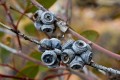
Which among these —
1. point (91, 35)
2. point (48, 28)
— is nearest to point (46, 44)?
point (48, 28)

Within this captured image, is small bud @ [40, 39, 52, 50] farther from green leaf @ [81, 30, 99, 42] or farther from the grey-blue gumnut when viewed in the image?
green leaf @ [81, 30, 99, 42]

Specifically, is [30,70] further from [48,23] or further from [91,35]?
[48,23]

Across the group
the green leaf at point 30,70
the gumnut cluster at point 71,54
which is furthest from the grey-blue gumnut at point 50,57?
the green leaf at point 30,70

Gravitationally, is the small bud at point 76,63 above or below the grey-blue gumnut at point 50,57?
below

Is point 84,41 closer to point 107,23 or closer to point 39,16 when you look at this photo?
point 39,16

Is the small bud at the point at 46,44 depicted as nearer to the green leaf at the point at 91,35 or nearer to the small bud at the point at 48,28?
the small bud at the point at 48,28

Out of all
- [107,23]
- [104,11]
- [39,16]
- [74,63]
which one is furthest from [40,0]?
[107,23]

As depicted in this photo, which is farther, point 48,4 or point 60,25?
point 48,4

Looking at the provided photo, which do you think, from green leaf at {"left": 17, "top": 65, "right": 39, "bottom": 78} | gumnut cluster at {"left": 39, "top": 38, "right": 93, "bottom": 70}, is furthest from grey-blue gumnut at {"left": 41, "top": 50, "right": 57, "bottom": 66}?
green leaf at {"left": 17, "top": 65, "right": 39, "bottom": 78}
